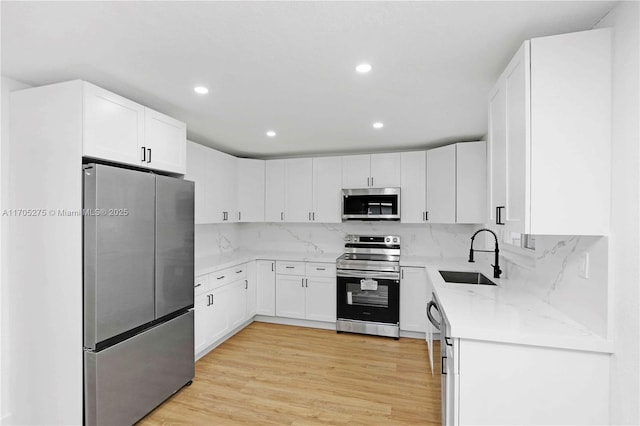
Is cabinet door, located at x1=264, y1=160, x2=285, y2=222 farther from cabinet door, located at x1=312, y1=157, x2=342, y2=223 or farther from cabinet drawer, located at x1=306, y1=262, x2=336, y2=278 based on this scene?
cabinet drawer, located at x1=306, y1=262, x2=336, y2=278

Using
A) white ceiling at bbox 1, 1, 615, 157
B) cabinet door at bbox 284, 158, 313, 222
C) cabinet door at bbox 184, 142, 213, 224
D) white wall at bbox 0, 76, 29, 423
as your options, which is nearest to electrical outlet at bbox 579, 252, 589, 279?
white ceiling at bbox 1, 1, 615, 157

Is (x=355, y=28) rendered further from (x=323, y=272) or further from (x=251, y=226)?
(x=251, y=226)

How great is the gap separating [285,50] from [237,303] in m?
3.07

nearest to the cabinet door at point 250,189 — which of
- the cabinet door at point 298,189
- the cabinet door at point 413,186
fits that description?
the cabinet door at point 298,189

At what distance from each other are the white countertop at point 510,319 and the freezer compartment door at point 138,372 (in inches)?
80.7

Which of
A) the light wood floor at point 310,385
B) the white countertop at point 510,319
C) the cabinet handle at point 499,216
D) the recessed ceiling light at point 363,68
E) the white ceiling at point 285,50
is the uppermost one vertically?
the white ceiling at point 285,50

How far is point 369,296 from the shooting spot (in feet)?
12.8

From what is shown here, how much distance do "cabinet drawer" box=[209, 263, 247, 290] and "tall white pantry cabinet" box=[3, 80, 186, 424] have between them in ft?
4.77

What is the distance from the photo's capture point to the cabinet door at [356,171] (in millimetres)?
4227

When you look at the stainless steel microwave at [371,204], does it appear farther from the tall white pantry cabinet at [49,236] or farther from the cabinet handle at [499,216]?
the tall white pantry cabinet at [49,236]

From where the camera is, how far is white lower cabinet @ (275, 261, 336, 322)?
4.09 m

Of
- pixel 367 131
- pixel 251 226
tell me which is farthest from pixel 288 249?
pixel 367 131

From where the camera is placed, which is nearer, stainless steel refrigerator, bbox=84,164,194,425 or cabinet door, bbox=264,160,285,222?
stainless steel refrigerator, bbox=84,164,194,425

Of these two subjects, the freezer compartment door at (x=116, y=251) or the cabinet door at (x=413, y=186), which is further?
the cabinet door at (x=413, y=186)
